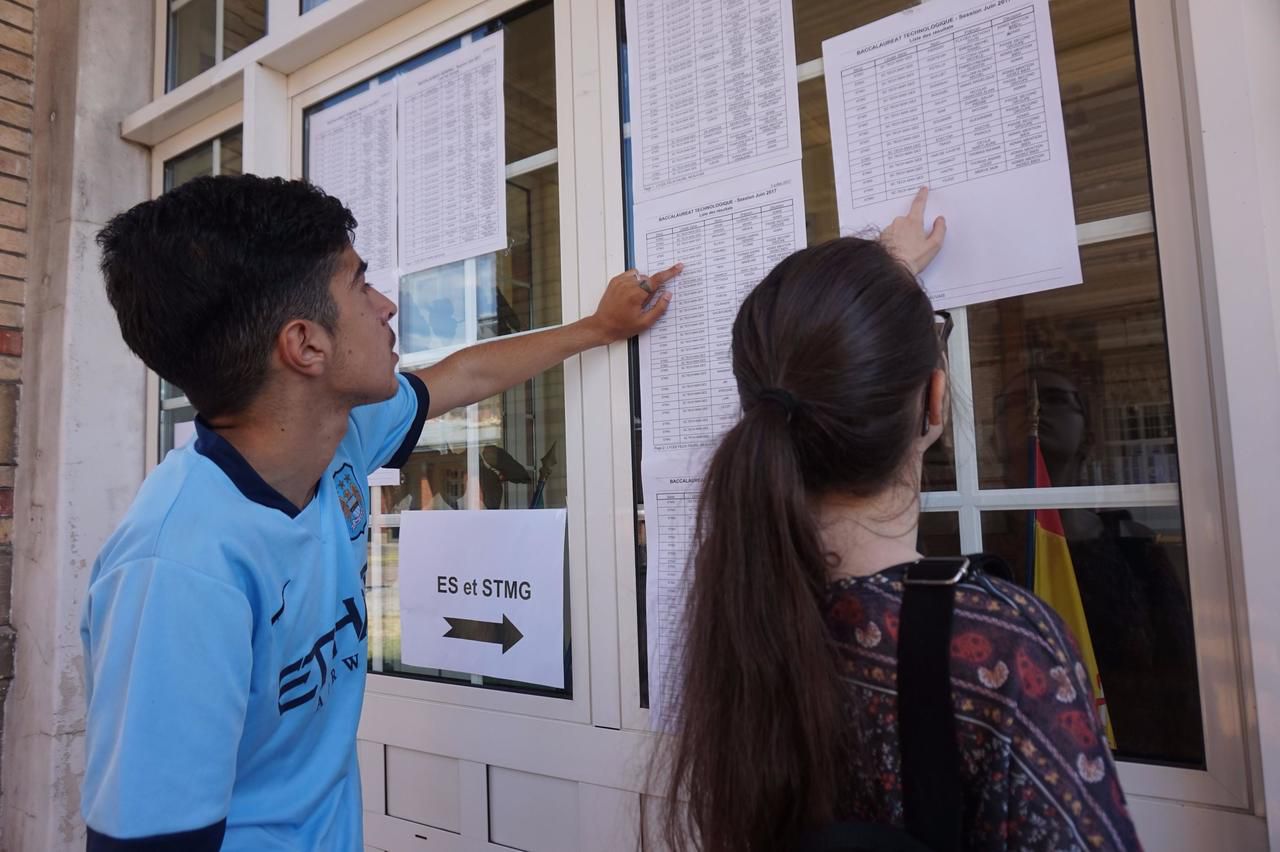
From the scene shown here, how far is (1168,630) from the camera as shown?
38.3 inches

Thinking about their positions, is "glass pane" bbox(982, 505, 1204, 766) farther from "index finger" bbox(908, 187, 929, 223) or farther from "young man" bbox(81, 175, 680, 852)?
"young man" bbox(81, 175, 680, 852)

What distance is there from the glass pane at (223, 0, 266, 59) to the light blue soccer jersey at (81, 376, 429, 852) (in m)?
1.64

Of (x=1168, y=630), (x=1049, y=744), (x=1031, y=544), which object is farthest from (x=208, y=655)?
(x=1168, y=630)

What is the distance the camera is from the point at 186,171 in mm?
2365

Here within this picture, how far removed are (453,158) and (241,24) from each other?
1078mm

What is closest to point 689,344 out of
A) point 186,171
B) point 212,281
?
point 212,281

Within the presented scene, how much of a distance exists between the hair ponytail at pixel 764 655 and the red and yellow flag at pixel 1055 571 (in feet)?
1.69

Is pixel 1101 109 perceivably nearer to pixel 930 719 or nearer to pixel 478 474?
pixel 930 719

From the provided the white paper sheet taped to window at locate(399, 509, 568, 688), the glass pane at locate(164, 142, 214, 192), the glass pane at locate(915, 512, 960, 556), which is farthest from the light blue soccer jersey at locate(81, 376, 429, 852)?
the glass pane at locate(164, 142, 214, 192)

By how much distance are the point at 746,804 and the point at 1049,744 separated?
0.26 metres

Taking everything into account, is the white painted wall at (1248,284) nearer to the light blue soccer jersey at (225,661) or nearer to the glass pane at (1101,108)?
the glass pane at (1101,108)

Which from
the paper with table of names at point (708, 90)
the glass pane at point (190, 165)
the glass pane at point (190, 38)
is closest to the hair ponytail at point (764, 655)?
the paper with table of names at point (708, 90)

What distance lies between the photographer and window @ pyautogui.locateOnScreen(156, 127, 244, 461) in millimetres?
2236

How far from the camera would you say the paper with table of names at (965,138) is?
997 mm
